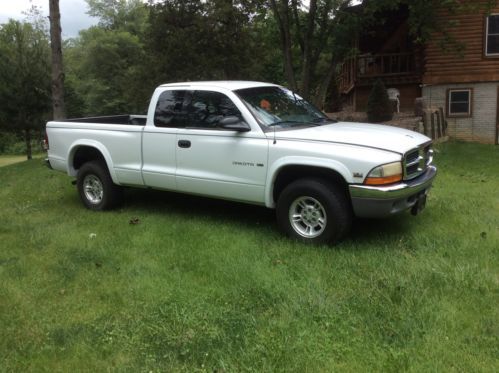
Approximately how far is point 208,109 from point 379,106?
10.5 meters

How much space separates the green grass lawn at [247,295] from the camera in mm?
3312

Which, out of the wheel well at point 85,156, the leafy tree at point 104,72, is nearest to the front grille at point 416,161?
the wheel well at point 85,156

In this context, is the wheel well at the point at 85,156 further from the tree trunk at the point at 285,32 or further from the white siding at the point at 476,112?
the white siding at the point at 476,112

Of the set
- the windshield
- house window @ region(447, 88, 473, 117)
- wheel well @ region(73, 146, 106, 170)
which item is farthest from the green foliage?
wheel well @ region(73, 146, 106, 170)

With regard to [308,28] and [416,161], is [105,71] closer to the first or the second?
[308,28]

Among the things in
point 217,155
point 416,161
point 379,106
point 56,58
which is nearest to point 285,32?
point 379,106

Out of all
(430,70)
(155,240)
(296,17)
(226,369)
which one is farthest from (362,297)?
(430,70)

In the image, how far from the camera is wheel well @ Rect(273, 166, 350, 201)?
17.0 ft

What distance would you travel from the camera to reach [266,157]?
5.42 metres

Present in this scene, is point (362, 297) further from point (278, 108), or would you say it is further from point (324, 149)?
point (278, 108)

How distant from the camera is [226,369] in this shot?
317 cm

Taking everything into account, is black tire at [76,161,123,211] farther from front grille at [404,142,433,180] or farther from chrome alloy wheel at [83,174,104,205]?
front grille at [404,142,433,180]

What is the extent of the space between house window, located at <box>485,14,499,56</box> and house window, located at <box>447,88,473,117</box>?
1.43 m

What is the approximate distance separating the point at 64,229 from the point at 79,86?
46.4 m
